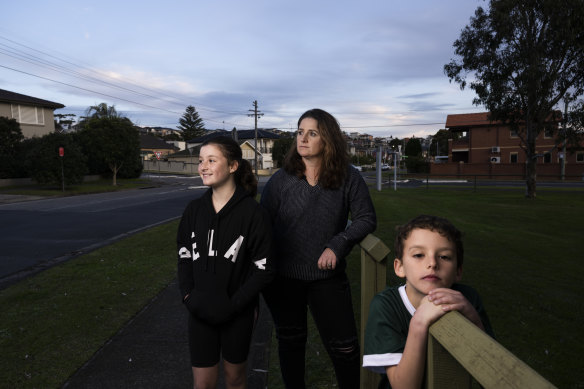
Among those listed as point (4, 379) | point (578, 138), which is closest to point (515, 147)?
point (578, 138)

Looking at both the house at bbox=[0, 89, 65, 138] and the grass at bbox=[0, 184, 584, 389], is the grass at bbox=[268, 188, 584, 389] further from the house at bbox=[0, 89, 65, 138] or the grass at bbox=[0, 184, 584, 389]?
the house at bbox=[0, 89, 65, 138]

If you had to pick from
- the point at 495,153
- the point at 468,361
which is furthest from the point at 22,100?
the point at 495,153

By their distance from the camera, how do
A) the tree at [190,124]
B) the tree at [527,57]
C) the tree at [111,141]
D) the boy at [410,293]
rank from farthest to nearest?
the tree at [190,124] < the tree at [111,141] < the tree at [527,57] < the boy at [410,293]

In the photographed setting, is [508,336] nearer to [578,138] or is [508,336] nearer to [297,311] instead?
[297,311]

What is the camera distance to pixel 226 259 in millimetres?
2326

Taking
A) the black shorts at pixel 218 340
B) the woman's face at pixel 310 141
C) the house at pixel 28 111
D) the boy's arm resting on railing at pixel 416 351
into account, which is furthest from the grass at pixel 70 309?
the house at pixel 28 111

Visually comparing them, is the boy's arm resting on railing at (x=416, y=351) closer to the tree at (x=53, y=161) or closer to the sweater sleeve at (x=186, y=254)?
the sweater sleeve at (x=186, y=254)

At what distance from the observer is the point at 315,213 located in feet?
8.53

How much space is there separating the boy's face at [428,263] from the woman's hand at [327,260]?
94 centimetres

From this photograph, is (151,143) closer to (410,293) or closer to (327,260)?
(327,260)

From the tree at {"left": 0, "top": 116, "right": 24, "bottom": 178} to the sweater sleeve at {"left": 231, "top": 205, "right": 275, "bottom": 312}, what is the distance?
34.4 meters

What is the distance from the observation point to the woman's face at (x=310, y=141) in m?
2.63

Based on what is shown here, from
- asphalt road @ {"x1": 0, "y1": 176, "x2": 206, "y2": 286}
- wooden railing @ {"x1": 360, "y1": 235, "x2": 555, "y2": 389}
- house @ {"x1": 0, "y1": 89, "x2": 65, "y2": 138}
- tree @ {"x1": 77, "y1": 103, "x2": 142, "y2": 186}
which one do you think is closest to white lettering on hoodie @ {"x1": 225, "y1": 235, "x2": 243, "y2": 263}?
wooden railing @ {"x1": 360, "y1": 235, "x2": 555, "y2": 389}

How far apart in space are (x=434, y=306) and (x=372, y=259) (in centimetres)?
133
